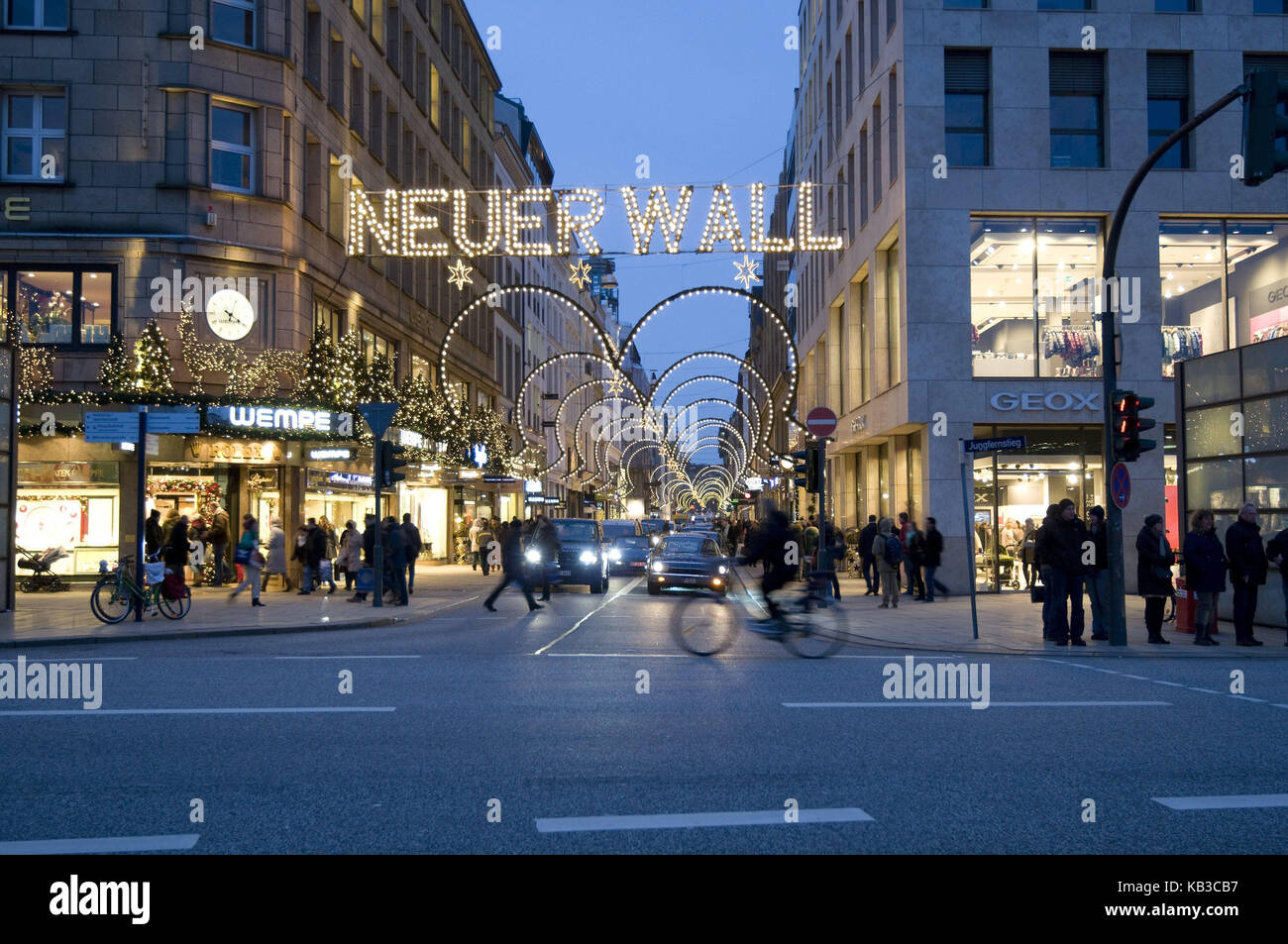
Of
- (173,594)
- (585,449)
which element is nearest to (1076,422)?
(173,594)

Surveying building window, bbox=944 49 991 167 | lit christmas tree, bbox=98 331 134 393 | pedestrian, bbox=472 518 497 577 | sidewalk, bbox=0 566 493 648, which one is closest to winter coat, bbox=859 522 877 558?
building window, bbox=944 49 991 167

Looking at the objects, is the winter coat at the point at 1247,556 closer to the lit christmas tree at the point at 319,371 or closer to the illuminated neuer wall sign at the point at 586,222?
the illuminated neuer wall sign at the point at 586,222

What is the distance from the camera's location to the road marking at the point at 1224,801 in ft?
21.4

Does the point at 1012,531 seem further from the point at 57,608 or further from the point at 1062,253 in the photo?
the point at 57,608

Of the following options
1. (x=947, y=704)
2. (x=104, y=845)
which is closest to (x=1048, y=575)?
(x=947, y=704)

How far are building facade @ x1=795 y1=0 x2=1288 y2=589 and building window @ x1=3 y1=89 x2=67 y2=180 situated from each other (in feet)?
63.3

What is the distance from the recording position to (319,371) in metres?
29.0

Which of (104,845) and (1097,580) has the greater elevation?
(1097,580)

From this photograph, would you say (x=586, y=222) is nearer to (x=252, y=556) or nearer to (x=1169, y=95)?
(x=252, y=556)

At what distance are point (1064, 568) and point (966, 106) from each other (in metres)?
15.9

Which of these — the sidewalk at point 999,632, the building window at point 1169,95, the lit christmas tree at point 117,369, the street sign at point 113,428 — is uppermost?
the building window at point 1169,95

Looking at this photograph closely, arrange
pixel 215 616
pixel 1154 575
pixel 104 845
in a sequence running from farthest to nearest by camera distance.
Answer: pixel 215 616
pixel 1154 575
pixel 104 845

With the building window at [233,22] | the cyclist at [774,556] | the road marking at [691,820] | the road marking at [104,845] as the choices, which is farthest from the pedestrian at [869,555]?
the road marking at [104,845]

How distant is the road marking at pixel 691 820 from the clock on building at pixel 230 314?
80.2ft
